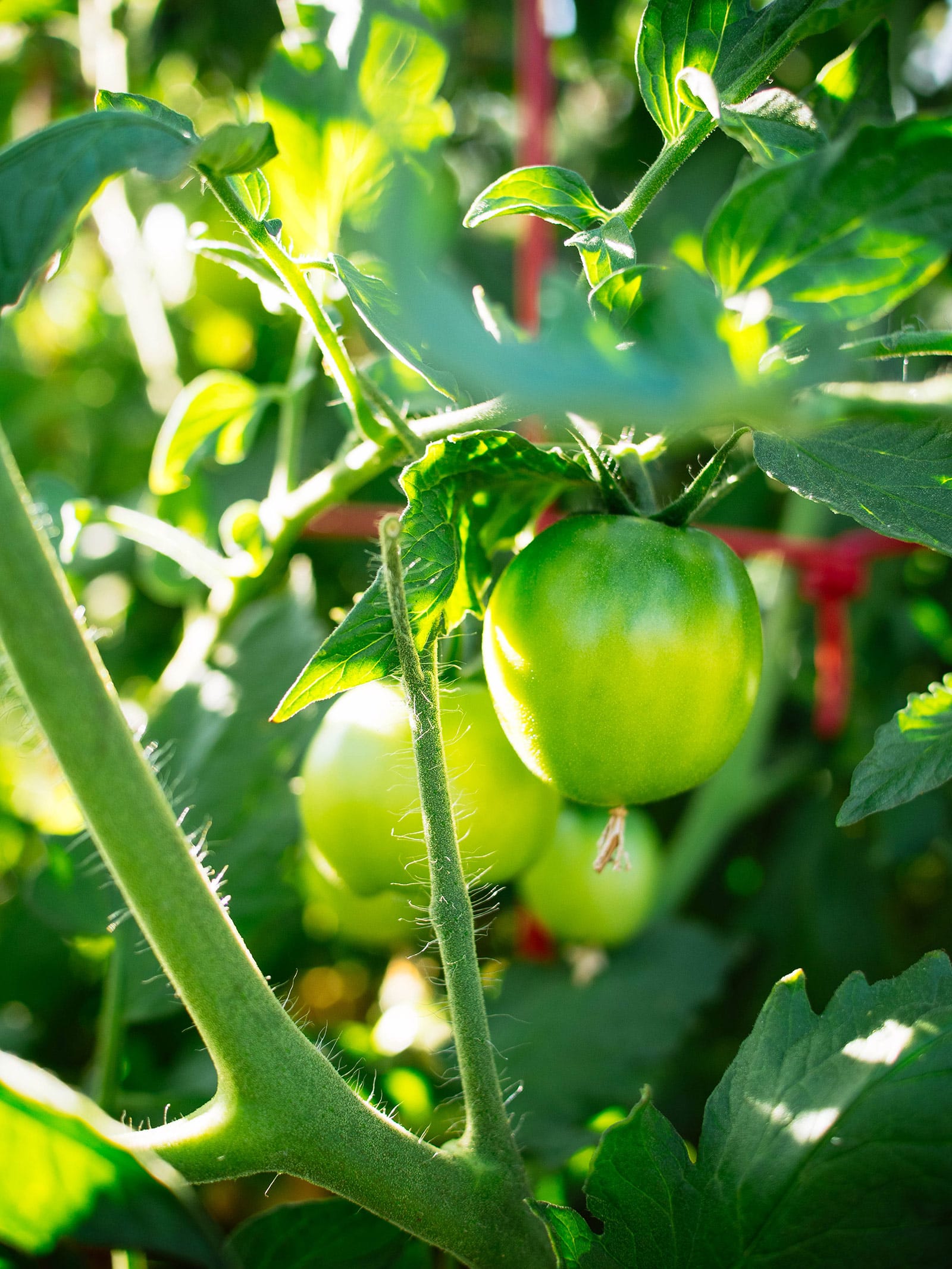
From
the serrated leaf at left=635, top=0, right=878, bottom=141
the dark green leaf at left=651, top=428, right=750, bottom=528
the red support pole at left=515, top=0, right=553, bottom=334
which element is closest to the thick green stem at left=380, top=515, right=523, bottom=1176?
the dark green leaf at left=651, top=428, right=750, bottom=528

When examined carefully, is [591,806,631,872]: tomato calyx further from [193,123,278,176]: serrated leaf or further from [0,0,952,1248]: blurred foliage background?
[193,123,278,176]: serrated leaf

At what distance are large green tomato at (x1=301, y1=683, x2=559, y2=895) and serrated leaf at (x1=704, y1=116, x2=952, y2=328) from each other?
257mm

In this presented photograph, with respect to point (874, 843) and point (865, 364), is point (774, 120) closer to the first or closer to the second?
point (865, 364)

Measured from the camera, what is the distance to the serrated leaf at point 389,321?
1.13ft

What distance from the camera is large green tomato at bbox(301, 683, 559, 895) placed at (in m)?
0.49

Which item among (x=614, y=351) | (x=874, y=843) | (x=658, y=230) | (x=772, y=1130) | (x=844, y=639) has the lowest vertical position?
(x=874, y=843)

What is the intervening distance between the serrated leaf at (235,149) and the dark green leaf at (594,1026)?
0.59m

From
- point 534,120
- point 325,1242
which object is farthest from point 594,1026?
point 534,120

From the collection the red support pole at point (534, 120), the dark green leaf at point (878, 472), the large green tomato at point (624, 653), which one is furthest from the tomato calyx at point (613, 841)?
the red support pole at point (534, 120)

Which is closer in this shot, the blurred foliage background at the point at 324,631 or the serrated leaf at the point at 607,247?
the serrated leaf at the point at 607,247

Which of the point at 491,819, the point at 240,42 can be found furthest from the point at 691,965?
the point at 240,42

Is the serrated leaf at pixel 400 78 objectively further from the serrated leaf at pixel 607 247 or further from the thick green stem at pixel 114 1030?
A: the thick green stem at pixel 114 1030

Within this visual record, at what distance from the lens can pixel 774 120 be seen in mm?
351

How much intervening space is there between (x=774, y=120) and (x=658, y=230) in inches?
31.1
